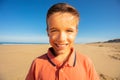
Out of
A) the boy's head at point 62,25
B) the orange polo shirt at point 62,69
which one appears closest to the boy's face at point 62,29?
the boy's head at point 62,25

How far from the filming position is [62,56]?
157cm

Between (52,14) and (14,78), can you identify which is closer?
(52,14)

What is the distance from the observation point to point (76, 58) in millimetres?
1606

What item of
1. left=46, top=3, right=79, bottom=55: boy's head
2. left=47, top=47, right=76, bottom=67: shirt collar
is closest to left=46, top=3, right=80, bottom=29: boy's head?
left=46, top=3, right=79, bottom=55: boy's head

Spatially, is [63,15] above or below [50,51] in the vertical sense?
above

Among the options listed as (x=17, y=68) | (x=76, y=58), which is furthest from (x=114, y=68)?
(x=76, y=58)

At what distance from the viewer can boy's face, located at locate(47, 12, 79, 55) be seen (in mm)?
1448

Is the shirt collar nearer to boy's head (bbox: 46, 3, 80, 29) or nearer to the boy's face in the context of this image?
the boy's face

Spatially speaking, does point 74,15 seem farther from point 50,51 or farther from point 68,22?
point 50,51

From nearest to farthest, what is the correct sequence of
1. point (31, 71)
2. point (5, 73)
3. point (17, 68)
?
point (31, 71) < point (5, 73) < point (17, 68)

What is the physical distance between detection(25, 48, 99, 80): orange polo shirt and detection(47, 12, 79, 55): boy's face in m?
0.12

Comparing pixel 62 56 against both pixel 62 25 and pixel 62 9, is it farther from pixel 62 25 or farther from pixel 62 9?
pixel 62 9

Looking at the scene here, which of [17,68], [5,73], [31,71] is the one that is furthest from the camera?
[17,68]

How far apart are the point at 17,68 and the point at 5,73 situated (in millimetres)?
450
